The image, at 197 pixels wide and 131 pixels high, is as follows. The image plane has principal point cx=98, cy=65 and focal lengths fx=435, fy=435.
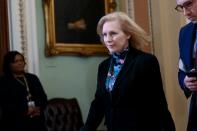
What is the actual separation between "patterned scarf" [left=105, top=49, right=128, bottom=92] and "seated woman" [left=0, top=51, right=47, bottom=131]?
96.0 inches

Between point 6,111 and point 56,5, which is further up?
point 56,5

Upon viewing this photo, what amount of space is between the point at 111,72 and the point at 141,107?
30 centimetres

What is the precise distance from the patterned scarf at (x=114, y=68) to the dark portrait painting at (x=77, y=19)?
128 inches

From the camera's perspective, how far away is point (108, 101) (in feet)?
8.53

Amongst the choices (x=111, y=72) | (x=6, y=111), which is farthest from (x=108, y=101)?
(x=6, y=111)

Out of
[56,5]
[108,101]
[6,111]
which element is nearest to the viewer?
[108,101]

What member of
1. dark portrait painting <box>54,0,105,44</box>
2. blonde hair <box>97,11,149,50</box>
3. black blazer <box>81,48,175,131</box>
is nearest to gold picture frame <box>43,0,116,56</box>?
dark portrait painting <box>54,0,105,44</box>

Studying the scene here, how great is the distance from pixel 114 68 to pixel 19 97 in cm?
255

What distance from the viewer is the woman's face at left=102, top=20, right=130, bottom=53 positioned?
106 inches

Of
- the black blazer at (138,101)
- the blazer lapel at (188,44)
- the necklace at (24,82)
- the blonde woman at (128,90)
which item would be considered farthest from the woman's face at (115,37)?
the necklace at (24,82)

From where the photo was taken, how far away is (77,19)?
616 cm

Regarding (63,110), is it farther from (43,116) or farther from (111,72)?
(111,72)

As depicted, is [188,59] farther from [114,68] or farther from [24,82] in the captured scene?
[24,82]

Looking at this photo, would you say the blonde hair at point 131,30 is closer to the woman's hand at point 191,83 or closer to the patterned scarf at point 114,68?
the patterned scarf at point 114,68
